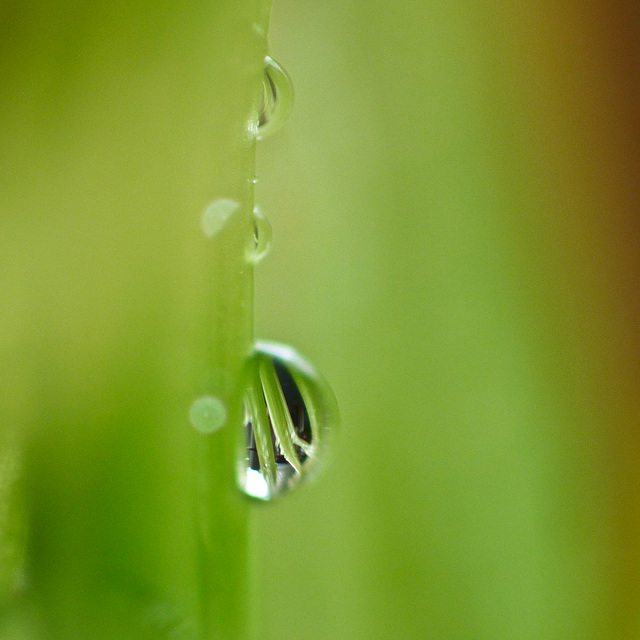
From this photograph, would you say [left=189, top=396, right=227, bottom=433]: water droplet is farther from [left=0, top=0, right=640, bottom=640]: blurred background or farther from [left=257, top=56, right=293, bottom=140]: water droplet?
[left=257, top=56, right=293, bottom=140]: water droplet

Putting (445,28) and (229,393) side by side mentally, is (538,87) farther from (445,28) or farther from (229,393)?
(229,393)

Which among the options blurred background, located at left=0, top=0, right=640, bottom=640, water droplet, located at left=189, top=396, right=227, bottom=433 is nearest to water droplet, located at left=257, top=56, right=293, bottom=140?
blurred background, located at left=0, top=0, right=640, bottom=640

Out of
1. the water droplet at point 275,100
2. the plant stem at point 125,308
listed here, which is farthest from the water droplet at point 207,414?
Answer: the water droplet at point 275,100

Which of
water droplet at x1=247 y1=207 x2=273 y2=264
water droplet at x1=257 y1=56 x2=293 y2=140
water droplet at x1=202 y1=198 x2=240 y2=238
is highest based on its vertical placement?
water droplet at x1=257 y1=56 x2=293 y2=140

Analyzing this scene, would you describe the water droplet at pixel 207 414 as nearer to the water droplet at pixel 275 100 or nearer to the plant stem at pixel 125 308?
the plant stem at pixel 125 308

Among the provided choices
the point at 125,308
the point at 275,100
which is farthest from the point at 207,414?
the point at 275,100

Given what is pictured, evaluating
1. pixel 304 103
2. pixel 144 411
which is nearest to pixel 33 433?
pixel 144 411

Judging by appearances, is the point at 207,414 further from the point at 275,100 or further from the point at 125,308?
the point at 275,100
